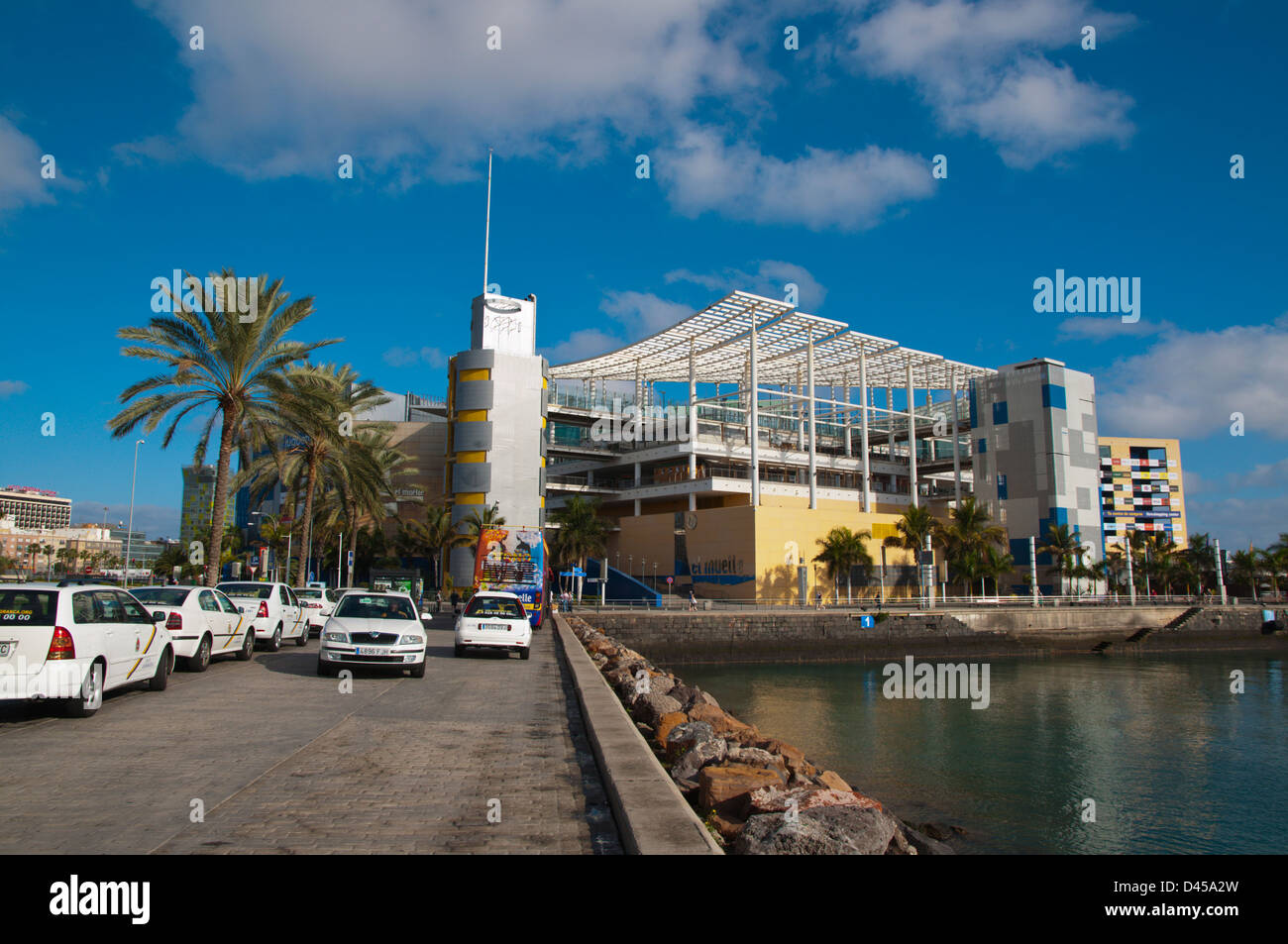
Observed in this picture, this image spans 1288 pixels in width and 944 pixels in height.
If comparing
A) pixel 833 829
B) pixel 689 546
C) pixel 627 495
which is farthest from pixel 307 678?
pixel 627 495

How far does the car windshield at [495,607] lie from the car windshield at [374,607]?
15.8 ft

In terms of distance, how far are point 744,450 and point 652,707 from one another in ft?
200

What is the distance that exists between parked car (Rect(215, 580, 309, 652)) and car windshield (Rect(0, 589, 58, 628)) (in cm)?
888

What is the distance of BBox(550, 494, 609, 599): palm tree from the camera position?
6762 centimetres

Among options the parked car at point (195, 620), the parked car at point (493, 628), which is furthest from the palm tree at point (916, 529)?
the parked car at point (195, 620)

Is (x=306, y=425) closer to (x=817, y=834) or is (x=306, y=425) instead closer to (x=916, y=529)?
(x=817, y=834)

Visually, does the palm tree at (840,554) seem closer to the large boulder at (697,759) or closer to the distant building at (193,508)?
the distant building at (193,508)

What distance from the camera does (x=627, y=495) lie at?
246ft

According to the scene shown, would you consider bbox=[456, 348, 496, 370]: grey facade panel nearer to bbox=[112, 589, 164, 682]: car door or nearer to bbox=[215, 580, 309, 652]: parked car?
bbox=[215, 580, 309, 652]: parked car

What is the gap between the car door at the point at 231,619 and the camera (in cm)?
1619

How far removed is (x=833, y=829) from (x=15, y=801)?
6.02 metres

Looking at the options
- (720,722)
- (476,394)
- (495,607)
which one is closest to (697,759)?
(720,722)

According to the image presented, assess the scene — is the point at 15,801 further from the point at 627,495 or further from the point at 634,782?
the point at 627,495

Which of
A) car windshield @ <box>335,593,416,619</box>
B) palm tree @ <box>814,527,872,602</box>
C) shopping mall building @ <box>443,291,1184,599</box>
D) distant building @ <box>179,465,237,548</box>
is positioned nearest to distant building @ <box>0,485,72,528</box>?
distant building @ <box>179,465,237,548</box>
